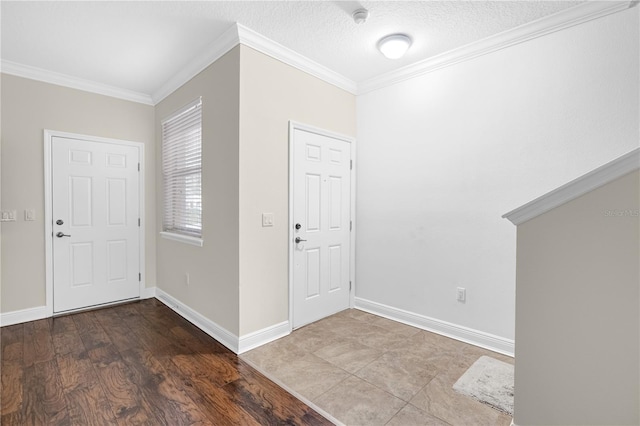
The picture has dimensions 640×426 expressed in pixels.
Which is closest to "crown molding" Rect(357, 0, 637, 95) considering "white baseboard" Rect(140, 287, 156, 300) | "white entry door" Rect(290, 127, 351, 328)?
"white entry door" Rect(290, 127, 351, 328)

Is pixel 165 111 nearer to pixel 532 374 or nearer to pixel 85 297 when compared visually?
pixel 85 297

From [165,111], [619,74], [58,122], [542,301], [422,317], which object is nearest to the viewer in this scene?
[542,301]

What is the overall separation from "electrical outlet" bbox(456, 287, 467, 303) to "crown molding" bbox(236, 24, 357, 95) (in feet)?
7.89

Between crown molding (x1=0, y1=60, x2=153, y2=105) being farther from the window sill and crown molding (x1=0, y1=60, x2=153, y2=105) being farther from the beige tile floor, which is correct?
the beige tile floor

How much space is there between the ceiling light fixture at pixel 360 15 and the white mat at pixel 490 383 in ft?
8.73

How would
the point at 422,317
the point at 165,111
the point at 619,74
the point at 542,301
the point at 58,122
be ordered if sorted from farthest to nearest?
the point at 165,111 → the point at 58,122 → the point at 422,317 → the point at 619,74 → the point at 542,301

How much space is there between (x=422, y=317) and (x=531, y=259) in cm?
180

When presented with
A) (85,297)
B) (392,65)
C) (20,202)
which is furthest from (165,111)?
(392,65)

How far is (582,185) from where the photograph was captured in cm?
135

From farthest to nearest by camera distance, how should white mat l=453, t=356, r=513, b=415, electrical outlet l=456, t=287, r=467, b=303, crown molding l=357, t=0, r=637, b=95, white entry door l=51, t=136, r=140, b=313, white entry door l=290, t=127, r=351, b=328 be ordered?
white entry door l=51, t=136, r=140, b=313 < white entry door l=290, t=127, r=351, b=328 < electrical outlet l=456, t=287, r=467, b=303 < crown molding l=357, t=0, r=637, b=95 < white mat l=453, t=356, r=513, b=415

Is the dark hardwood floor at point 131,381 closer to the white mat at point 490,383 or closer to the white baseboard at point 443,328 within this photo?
the white mat at point 490,383

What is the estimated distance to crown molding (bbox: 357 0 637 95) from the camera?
2.21m

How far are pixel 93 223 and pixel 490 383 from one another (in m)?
4.26

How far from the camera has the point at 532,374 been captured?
152cm
